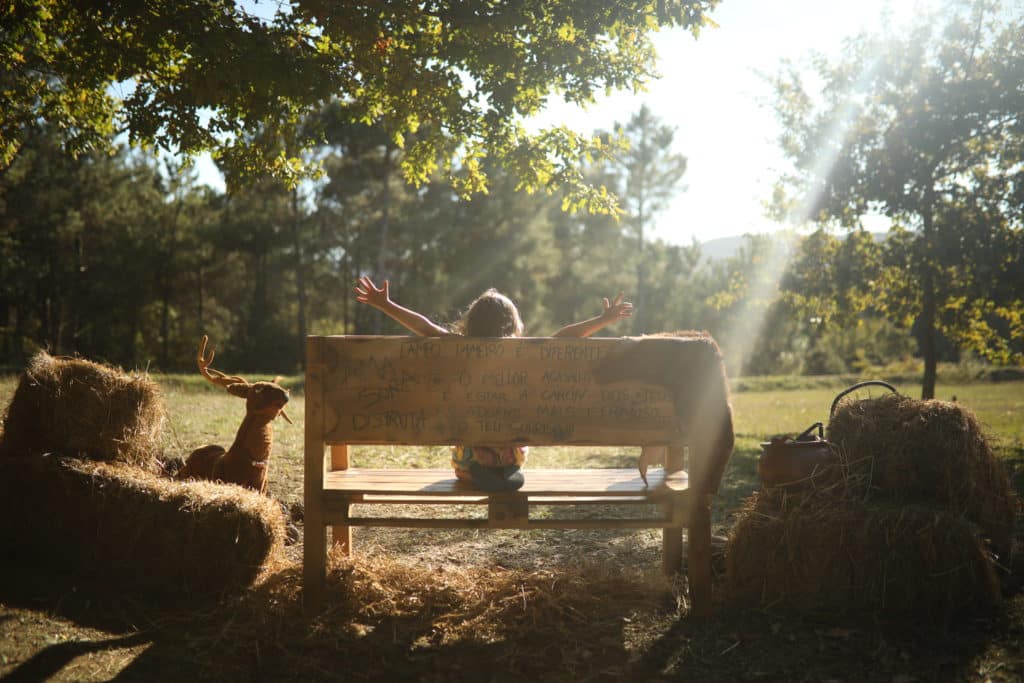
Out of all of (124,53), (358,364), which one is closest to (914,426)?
(358,364)

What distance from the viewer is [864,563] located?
414 cm

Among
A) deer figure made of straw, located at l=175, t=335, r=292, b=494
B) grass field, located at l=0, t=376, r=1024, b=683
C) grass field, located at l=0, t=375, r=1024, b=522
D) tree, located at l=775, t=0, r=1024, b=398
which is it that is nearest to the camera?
grass field, located at l=0, t=376, r=1024, b=683

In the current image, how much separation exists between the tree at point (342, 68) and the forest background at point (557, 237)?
15 centimetres

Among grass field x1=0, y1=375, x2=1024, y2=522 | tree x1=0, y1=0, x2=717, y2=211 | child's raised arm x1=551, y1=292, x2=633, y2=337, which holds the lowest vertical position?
grass field x1=0, y1=375, x2=1024, y2=522

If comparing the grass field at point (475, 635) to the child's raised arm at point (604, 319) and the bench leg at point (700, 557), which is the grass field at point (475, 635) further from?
the child's raised arm at point (604, 319)

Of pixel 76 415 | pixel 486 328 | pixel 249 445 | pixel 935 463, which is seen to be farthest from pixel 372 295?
pixel 935 463

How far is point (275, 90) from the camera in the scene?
6.82 metres

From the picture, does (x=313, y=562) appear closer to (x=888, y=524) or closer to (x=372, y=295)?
(x=372, y=295)

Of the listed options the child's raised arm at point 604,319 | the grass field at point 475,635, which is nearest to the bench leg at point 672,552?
Result: the grass field at point 475,635

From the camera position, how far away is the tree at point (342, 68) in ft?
21.7

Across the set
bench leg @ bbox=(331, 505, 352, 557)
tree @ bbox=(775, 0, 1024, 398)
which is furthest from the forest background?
bench leg @ bbox=(331, 505, 352, 557)

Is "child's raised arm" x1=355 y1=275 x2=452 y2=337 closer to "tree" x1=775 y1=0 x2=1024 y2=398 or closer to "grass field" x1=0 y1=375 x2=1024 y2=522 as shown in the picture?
"grass field" x1=0 y1=375 x2=1024 y2=522

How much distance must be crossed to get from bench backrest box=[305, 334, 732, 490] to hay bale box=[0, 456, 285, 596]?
0.96m

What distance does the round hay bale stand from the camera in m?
4.68
